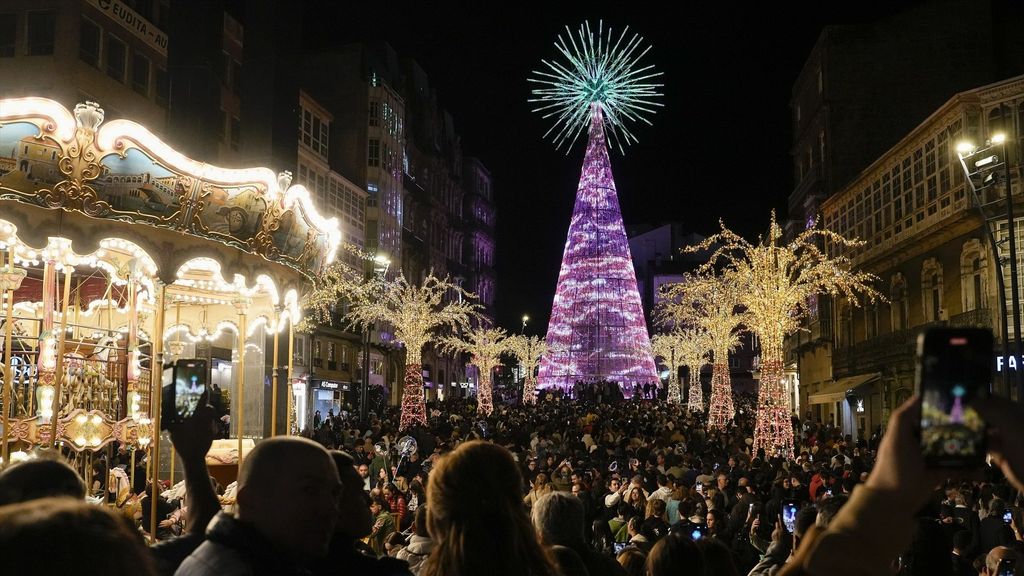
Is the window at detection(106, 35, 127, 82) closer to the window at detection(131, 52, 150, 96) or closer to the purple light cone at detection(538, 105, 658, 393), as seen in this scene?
the window at detection(131, 52, 150, 96)

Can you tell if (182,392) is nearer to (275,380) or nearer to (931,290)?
(275,380)

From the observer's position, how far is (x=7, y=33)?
99.1 ft

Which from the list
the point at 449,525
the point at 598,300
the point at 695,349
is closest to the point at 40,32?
the point at 449,525

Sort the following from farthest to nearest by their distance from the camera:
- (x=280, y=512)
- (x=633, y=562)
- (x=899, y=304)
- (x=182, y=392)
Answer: (x=899, y=304) < (x=633, y=562) < (x=182, y=392) < (x=280, y=512)

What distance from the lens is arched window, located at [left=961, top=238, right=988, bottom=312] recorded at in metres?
33.1

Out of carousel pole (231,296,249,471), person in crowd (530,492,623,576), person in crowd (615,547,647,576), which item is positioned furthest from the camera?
carousel pole (231,296,249,471)

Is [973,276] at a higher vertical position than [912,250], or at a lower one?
lower

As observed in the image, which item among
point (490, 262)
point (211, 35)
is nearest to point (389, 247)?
point (490, 262)

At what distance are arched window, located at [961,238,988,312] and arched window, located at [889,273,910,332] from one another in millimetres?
5669

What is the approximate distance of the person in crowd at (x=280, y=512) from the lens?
309cm

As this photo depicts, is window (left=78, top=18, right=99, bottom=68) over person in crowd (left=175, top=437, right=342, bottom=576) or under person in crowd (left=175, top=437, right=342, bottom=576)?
over

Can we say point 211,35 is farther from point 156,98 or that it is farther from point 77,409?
point 156,98

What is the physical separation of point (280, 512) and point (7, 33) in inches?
1247

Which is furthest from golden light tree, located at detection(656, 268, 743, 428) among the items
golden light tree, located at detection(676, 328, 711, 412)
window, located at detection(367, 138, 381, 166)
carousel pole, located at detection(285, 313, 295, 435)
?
window, located at detection(367, 138, 381, 166)
